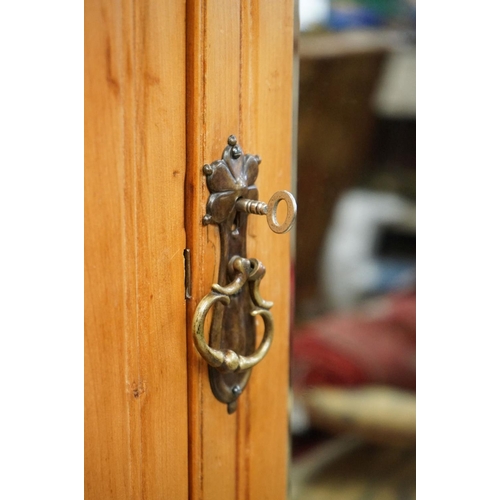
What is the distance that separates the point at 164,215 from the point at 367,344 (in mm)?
645

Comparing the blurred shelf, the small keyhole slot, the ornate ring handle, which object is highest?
the blurred shelf

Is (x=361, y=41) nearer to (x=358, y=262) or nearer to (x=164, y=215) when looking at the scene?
(x=358, y=262)

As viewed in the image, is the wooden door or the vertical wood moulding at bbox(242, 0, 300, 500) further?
the vertical wood moulding at bbox(242, 0, 300, 500)

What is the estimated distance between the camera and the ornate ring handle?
52 centimetres

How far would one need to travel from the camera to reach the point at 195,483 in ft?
1.83

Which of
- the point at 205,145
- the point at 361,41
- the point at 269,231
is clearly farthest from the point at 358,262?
the point at 205,145

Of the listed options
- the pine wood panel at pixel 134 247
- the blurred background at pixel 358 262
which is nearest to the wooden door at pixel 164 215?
the pine wood panel at pixel 134 247

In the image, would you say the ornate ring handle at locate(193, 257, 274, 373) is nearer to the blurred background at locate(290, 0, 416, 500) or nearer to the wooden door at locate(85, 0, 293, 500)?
the wooden door at locate(85, 0, 293, 500)

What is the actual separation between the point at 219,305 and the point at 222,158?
13 cm

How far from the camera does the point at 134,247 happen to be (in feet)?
1.58

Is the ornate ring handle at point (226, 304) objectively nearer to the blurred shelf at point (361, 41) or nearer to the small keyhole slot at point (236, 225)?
the small keyhole slot at point (236, 225)

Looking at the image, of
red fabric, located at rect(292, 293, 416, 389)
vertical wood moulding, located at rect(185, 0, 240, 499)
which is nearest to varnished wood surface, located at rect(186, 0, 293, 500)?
vertical wood moulding, located at rect(185, 0, 240, 499)

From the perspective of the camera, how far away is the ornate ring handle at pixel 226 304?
1.71 ft
